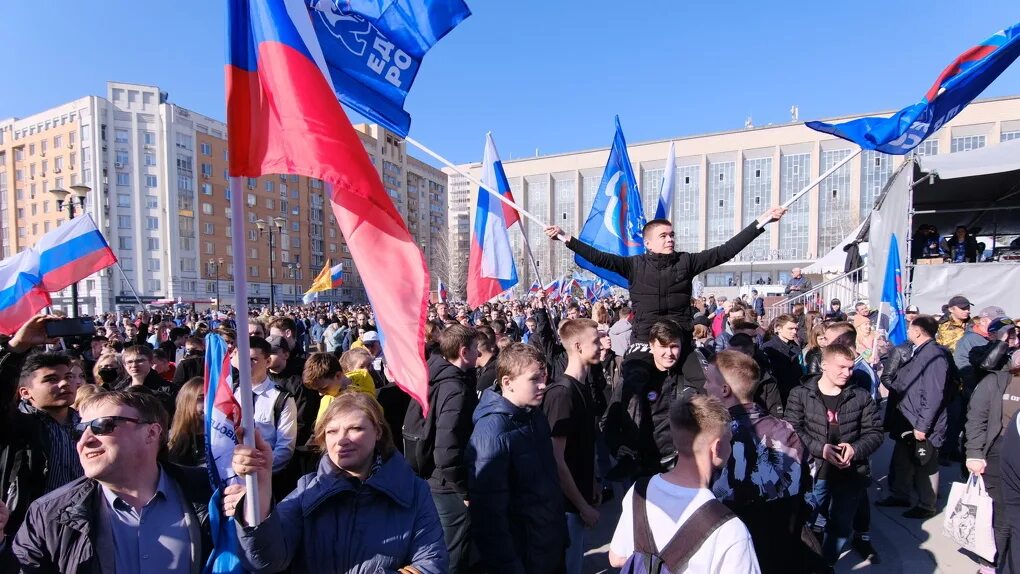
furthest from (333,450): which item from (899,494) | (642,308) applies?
(899,494)

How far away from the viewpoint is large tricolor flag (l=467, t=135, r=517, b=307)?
6.67 m

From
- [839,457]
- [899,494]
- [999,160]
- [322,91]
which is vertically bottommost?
[899,494]

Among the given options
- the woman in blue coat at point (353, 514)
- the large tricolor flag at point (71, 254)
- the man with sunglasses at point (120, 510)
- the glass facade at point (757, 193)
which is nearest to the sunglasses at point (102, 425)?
the man with sunglasses at point (120, 510)

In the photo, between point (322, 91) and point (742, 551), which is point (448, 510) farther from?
point (322, 91)

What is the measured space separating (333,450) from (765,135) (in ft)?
236

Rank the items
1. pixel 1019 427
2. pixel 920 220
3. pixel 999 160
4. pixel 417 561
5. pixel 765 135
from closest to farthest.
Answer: pixel 417 561, pixel 1019 427, pixel 999 160, pixel 920 220, pixel 765 135

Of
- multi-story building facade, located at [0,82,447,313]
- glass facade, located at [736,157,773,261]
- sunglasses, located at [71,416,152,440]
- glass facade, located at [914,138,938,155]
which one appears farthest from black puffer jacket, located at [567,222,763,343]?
glass facade, located at [914,138,938,155]

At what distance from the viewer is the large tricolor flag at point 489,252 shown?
6.67 meters

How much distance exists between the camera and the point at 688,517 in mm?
1945

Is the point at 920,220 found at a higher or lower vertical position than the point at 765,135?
lower

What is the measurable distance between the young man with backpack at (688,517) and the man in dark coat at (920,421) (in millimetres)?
3888

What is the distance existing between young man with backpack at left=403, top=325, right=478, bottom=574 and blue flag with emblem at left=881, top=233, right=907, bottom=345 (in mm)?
5950

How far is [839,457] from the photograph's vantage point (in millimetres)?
3742

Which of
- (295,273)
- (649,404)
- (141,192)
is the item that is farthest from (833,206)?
(141,192)
